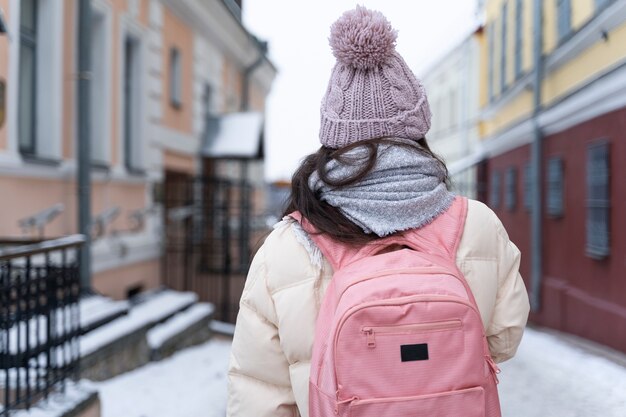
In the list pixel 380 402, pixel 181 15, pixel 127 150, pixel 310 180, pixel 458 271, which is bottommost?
pixel 380 402

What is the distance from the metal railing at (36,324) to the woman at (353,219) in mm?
2279

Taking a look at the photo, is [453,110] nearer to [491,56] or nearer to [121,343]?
[491,56]

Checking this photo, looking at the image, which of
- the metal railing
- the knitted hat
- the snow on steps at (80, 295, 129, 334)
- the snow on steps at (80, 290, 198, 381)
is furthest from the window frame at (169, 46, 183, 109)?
the knitted hat

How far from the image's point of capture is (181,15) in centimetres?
1069

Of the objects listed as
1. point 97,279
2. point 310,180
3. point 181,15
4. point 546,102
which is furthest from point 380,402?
point 181,15

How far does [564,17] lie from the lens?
761cm

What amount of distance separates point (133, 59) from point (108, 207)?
2.35 m

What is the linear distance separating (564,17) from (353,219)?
23.2 ft

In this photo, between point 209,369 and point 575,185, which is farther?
point 575,185

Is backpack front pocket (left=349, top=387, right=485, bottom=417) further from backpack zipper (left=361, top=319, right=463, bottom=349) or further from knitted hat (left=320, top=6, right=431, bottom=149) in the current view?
knitted hat (left=320, top=6, right=431, bottom=149)

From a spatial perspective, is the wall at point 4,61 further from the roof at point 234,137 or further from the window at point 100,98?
the roof at point 234,137

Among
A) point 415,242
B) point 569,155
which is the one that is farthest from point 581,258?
point 415,242

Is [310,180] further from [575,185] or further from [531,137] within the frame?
[531,137]

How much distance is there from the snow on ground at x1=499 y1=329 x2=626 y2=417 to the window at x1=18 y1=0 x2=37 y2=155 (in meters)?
4.55
